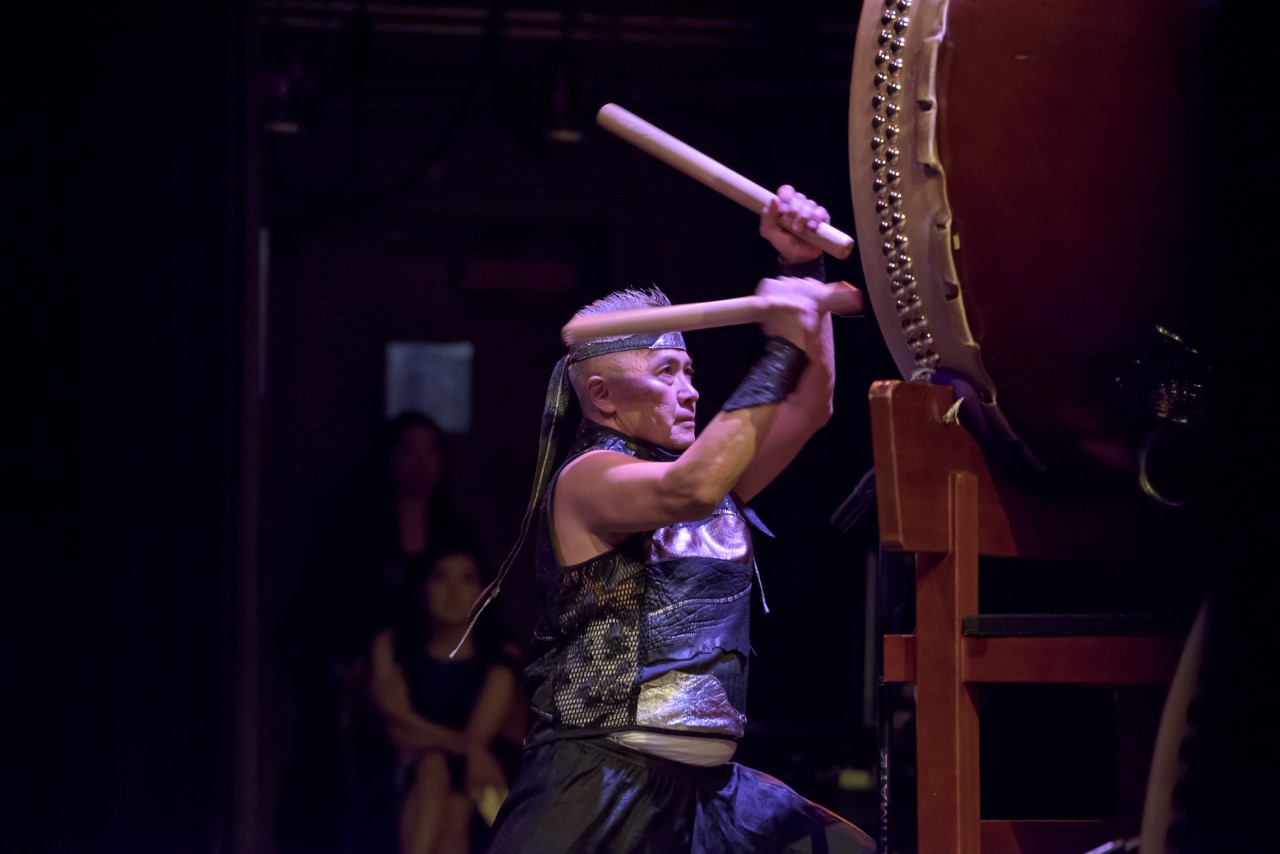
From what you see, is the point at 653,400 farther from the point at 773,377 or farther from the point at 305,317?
the point at 305,317

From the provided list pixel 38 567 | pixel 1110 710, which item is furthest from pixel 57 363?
pixel 1110 710

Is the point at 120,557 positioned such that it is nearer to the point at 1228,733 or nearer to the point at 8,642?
the point at 8,642

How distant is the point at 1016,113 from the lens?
142 cm

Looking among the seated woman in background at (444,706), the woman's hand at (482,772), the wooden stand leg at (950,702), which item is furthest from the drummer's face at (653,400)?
the woman's hand at (482,772)

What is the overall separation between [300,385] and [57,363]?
2.21m

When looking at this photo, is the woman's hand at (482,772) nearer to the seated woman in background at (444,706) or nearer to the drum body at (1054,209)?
the seated woman in background at (444,706)

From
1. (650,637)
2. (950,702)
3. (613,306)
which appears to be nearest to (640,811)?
(650,637)

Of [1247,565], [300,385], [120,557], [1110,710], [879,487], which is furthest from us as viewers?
[300,385]

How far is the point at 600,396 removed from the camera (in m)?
1.97

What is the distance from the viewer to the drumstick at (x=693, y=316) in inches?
63.0

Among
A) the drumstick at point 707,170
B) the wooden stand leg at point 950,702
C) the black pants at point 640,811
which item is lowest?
the black pants at point 640,811

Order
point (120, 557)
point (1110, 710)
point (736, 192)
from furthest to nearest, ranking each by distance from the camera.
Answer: point (1110, 710) < point (120, 557) < point (736, 192)

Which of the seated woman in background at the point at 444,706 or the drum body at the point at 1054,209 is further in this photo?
the seated woman in background at the point at 444,706

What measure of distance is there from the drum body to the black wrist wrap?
21cm
